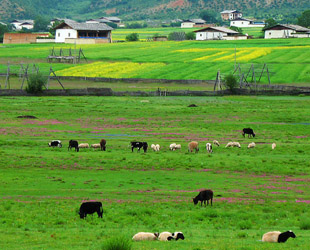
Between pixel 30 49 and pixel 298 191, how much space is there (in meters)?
147

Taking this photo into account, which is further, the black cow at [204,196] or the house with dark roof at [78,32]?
the house with dark roof at [78,32]

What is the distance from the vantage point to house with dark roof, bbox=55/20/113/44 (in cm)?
19100

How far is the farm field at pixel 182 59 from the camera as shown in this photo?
377 feet

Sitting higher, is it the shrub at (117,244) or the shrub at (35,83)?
the shrub at (35,83)

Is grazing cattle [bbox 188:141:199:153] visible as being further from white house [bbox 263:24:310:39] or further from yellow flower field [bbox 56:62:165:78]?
white house [bbox 263:24:310:39]

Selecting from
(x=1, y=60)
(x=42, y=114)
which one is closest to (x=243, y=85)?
(x=42, y=114)

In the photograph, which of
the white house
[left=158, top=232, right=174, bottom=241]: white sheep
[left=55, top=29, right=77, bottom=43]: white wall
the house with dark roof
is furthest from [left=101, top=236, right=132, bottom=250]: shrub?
the white house

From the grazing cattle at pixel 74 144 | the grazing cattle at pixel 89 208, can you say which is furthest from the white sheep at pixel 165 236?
the grazing cattle at pixel 74 144

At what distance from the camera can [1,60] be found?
5566 inches

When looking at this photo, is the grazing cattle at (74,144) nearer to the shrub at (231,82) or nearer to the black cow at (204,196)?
the black cow at (204,196)

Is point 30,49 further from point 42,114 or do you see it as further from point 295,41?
point 42,114

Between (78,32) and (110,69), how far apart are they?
74215 millimetres

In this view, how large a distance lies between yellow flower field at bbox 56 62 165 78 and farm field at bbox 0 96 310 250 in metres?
50.2

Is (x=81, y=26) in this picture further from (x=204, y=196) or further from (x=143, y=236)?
(x=143, y=236)
